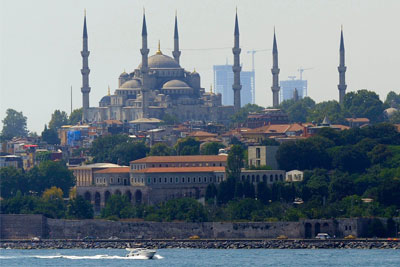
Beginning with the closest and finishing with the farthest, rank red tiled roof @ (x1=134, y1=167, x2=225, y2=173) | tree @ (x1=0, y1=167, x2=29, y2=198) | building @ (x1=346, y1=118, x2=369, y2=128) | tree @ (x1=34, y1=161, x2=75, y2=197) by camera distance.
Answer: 1. red tiled roof @ (x1=134, y1=167, x2=225, y2=173)
2. tree @ (x1=0, y1=167, x2=29, y2=198)
3. tree @ (x1=34, y1=161, x2=75, y2=197)
4. building @ (x1=346, y1=118, x2=369, y2=128)

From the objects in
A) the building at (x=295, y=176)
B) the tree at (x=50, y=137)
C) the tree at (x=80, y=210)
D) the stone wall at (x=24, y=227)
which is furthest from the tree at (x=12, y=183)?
the tree at (x=50, y=137)

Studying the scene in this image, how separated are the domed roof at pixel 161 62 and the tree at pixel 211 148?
4029 centimetres

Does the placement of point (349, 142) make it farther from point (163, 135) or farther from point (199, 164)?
point (163, 135)

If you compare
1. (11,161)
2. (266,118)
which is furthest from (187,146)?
(266,118)

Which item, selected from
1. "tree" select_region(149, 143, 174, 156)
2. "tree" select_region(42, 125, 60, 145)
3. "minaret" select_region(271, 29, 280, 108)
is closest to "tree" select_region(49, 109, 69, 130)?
"tree" select_region(42, 125, 60, 145)

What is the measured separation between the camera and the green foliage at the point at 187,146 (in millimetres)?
138750

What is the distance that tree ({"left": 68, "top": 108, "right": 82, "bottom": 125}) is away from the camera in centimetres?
18762

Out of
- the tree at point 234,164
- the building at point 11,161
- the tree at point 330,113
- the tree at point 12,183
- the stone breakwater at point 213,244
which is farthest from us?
the tree at point 330,113

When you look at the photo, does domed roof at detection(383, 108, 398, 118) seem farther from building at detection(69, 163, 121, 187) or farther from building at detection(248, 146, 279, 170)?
building at detection(248, 146, 279, 170)

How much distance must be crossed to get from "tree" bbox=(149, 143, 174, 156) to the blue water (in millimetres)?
34830

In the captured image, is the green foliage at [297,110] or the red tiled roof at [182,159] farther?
the green foliage at [297,110]

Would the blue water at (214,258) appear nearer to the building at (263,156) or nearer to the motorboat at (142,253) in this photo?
the motorboat at (142,253)

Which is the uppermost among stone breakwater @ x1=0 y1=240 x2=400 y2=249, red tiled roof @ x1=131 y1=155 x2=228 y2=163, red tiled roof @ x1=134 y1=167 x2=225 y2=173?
red tiled roof @ x1=131 y1=155 x2=228 y2=163

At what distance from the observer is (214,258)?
95.6m
